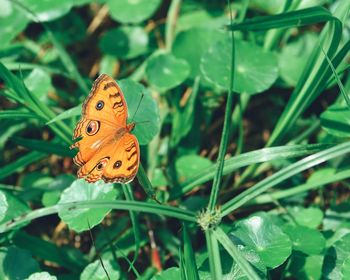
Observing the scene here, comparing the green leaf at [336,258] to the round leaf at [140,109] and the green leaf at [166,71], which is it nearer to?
the round leaf at [140,109]

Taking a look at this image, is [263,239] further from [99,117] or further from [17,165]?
[17,165]

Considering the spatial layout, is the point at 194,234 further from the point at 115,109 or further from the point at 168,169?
the point at 115,109

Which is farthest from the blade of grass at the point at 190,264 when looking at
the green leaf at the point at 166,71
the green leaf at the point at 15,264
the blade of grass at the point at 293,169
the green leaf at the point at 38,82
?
the green leaf at the point at 38,82

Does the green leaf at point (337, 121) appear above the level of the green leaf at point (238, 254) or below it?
above

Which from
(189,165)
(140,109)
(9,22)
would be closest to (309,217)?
(189,165)

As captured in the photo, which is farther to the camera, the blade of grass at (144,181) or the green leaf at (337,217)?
the green leaf at (337,217)

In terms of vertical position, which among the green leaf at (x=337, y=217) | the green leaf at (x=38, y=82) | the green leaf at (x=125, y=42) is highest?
the green leaf at (x=125, y=42)

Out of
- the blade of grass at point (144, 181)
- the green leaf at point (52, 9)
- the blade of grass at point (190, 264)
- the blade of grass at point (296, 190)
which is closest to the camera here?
the blade of grass at point (190, 264)
